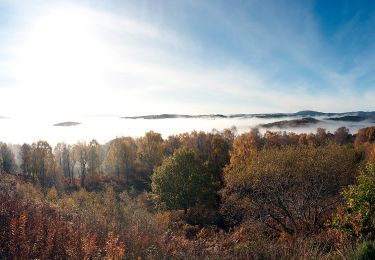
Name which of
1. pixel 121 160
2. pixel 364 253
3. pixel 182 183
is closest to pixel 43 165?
pixel 121 160

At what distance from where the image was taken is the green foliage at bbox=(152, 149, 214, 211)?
45.4 m

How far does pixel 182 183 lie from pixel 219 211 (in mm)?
7696

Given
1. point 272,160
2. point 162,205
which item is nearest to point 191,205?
point 162,205

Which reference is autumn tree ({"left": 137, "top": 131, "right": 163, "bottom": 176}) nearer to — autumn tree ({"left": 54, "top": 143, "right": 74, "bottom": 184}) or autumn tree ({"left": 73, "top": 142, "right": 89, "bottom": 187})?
autumn tree ({"left": 73, "top": 142, "right": 89, "bottom": 187})

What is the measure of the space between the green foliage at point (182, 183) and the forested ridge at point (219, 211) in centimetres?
14

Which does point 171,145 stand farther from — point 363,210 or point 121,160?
point 363,210

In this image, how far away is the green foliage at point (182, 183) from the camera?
4538 cm

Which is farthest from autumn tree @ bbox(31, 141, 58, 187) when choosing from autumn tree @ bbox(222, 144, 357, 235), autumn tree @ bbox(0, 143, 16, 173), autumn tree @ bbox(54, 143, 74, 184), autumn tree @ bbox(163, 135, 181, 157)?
autumn tree @ bbox(222, 144, 357, 235)

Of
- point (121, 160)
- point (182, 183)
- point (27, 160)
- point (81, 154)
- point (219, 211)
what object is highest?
point (182, 183)

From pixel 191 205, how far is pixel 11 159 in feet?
225

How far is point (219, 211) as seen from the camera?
41031 mm

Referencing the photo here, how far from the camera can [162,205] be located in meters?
45.0

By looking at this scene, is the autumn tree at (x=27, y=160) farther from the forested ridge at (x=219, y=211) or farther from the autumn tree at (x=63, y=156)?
the autumn tree at (x=63, y=156)

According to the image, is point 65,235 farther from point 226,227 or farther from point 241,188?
point 226,227
